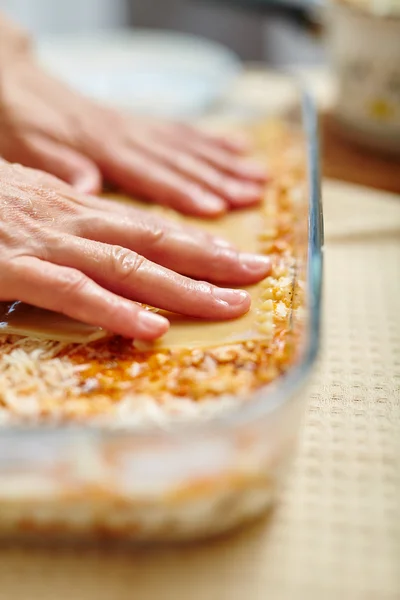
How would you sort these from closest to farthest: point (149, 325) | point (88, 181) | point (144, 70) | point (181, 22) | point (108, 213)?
point (149, 325) → point (108, 213) → point (88, 181) → point (144, 70) → point (181, 22)

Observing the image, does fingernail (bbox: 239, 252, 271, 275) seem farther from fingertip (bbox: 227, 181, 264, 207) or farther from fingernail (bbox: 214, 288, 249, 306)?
fingertip (bbox: 227, 181, 264, 207)

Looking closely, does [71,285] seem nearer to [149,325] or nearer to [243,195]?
[149,325]

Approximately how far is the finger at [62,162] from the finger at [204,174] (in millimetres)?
94

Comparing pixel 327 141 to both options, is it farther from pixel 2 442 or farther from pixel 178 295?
pixel 2 442

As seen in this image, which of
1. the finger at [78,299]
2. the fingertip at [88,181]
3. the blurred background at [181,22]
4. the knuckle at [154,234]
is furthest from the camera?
the blurred background at [181,22]

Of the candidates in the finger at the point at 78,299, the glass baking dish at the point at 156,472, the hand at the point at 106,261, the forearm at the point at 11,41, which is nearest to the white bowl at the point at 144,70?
the forearm at the point at 11,41

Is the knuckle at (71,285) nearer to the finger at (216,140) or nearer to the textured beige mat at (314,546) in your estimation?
the textured beige mat at (314,546)

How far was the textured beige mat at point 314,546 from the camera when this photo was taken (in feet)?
1.62

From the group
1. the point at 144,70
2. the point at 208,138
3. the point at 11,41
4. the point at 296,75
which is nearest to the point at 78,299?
the point at 208,138

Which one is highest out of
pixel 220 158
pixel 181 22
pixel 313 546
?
pixel 181 22

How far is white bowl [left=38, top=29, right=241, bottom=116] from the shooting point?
132 cm

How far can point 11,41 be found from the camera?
3.63ft

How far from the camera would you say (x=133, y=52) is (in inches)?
58.6

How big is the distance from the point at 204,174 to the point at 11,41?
17.0 inches
